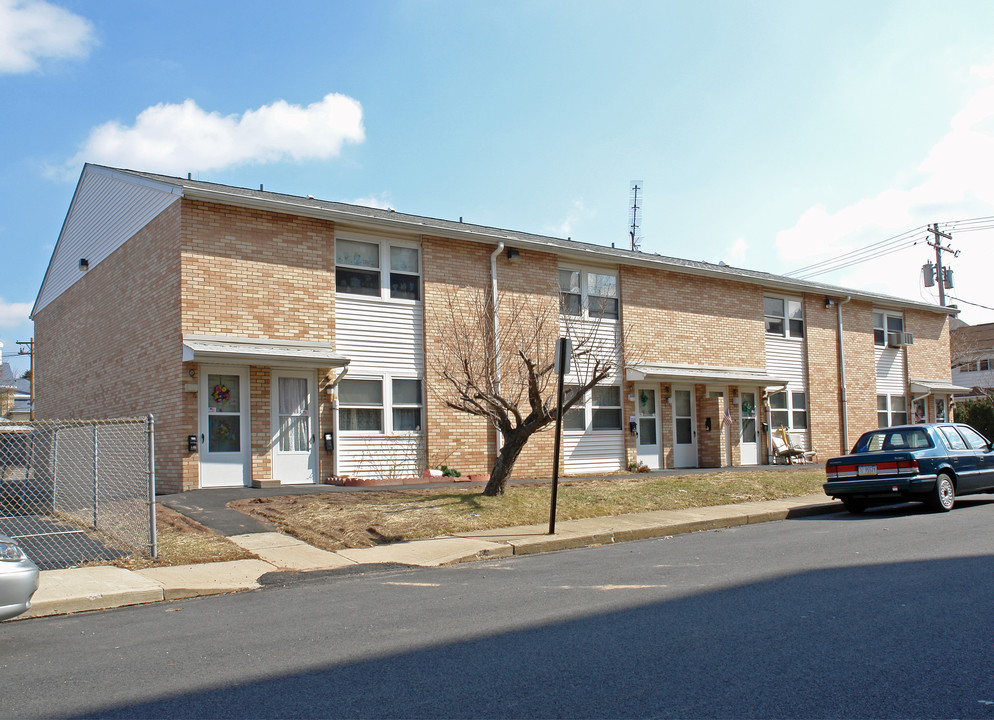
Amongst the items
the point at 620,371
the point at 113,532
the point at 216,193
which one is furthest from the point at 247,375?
the point at 620,371

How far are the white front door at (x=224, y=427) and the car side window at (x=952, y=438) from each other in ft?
42.0

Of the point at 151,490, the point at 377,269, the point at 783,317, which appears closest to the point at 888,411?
the point at 783,317

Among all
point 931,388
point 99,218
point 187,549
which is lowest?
point 187,549

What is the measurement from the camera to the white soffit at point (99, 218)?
55.3ft

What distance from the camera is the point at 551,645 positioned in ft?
18.9

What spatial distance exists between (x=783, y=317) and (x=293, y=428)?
15.9m

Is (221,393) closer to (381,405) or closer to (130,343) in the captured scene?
(381,405)

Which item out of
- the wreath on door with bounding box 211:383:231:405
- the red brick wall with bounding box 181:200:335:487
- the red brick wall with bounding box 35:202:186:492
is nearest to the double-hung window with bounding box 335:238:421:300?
the red brick wall with bounding box 181:200:335:487

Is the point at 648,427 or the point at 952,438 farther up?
the point at 648,427

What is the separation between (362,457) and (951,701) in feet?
44.2

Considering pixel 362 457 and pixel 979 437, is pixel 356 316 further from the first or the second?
pixel 979 437

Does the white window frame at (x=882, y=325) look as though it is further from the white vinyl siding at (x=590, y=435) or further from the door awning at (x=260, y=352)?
the door awning at (x=260, y=352)

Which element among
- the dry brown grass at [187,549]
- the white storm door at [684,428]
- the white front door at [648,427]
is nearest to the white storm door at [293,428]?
the dry brown grass at [187,549]

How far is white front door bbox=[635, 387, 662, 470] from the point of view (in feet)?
69.6
